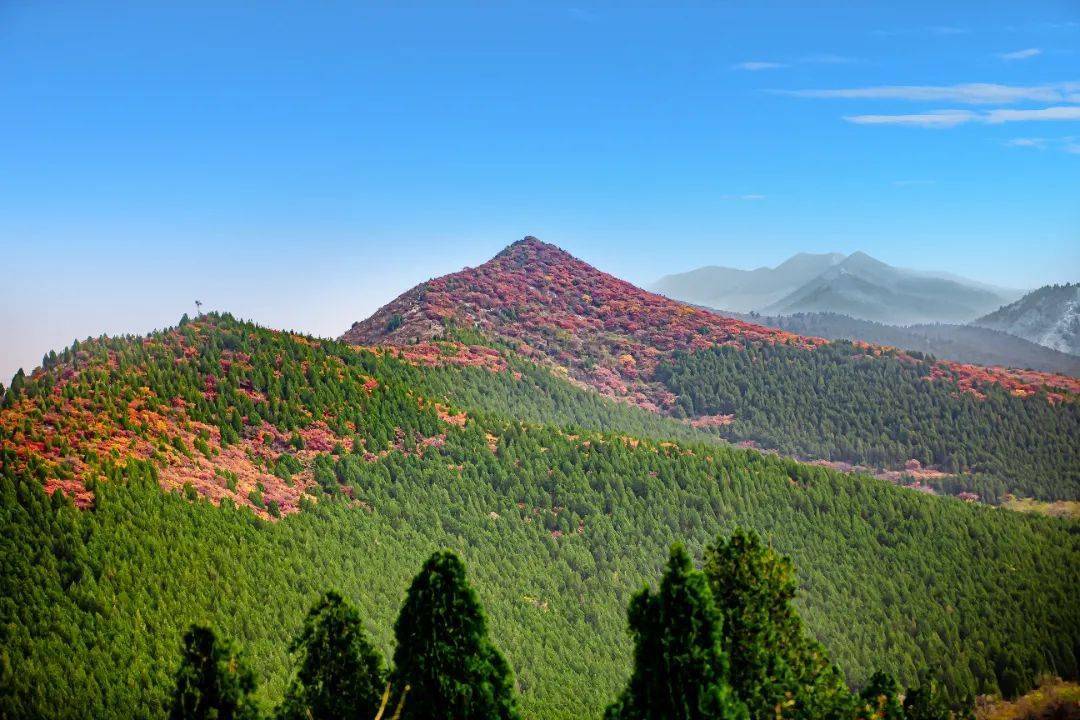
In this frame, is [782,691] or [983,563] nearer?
[782,691]

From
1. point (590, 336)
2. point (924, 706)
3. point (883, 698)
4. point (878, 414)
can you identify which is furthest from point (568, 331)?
point (883, 698)

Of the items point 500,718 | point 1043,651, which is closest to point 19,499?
point 500,718

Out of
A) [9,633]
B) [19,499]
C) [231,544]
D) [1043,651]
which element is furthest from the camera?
[1043,651]

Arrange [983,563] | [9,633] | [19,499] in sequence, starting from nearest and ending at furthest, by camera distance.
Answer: [9,633]
[19,499]
[983,563]

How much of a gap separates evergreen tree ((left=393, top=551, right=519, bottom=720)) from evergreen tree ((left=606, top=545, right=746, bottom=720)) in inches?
214

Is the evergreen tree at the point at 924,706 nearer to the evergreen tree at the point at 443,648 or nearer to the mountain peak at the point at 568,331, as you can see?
the evergreen tree at the point at 443,648

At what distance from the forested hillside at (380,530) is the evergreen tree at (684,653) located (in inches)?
659

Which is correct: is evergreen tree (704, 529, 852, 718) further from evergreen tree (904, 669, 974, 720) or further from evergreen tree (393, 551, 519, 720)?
evergreen tree (904, 669, 974, 720)

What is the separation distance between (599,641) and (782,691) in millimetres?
38282

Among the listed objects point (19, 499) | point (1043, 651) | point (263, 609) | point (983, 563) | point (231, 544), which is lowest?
point (1043, 651)

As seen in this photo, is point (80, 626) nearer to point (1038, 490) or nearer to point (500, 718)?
point (500, 718)

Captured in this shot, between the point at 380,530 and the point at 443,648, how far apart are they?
42.7 metres

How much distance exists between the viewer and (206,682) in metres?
24.5

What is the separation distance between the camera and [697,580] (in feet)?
79.3
